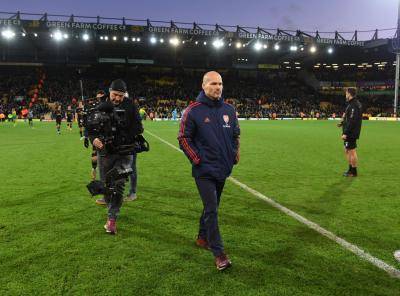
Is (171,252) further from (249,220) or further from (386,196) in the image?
(386,196)

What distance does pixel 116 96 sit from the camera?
17.4 feet

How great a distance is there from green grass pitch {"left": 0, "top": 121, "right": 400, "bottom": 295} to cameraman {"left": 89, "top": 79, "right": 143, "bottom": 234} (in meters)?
0.48

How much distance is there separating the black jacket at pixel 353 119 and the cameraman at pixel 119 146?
19.5 feet

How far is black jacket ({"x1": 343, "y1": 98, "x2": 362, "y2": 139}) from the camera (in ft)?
30.4

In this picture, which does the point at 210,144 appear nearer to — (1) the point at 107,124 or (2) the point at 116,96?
(1) the point at 107,124

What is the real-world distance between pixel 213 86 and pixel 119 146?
1.74 meters

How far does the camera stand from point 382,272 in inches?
163

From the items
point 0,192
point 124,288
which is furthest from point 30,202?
point 124,288

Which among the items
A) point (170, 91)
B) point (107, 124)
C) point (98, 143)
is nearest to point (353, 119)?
point (107, 124)

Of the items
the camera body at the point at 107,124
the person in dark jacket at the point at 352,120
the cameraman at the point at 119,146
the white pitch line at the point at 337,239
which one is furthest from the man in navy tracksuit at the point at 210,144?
the person in dark jacket at the point at 352,120

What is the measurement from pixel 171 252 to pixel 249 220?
67.6 inches

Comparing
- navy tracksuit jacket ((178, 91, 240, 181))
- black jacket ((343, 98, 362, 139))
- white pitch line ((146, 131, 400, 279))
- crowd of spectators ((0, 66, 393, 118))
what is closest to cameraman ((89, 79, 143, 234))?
navy tracksuit jacket ((178, 91, 240, 181))

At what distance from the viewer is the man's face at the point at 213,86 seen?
13.7ft

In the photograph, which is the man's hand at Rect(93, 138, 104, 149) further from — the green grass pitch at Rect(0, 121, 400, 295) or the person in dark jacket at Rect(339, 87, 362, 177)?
the person in dark jacket at Rect(339, 87, 362, 177)
